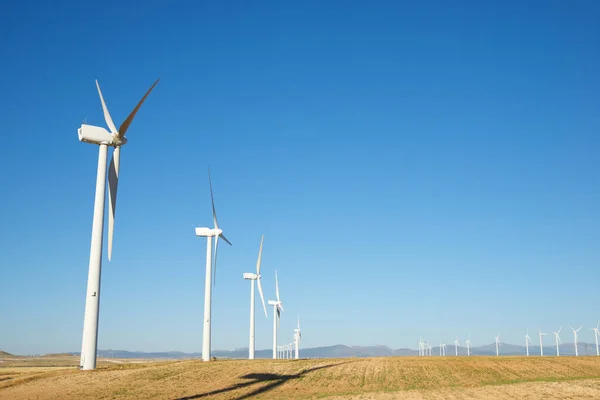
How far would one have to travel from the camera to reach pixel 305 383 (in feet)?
199

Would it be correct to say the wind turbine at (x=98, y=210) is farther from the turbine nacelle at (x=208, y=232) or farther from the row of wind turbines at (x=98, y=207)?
the turbine nacelle at (x=208, y=232)

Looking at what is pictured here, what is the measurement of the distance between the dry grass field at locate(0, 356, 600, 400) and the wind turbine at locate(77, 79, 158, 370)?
3476mm

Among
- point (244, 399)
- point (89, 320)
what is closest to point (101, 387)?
point (89, 320)

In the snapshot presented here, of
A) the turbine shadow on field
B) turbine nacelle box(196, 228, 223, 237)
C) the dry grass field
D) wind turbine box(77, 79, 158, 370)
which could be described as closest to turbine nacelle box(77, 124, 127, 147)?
wind turbine box(77, 79, 158, 370)

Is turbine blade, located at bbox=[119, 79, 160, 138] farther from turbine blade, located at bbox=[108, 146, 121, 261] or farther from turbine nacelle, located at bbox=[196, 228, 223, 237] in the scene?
turbine nacelle, located at bbox=[196, 228, 223, 237]

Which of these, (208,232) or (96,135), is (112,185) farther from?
(208,232)

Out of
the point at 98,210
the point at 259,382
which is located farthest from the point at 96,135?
the point at 259,382

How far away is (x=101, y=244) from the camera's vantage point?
188 feet

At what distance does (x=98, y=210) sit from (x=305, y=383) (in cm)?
2584

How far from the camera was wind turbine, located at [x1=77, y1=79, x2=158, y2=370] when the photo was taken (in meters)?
55.2

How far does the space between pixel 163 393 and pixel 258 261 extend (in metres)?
76.1

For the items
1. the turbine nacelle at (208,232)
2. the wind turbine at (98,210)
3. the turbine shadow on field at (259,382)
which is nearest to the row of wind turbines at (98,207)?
the wind turbine at (98,210)

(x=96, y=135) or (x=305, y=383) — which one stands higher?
(x=96, y=135)

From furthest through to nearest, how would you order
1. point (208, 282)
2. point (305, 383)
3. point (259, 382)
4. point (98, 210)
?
point (208, 282) → point (305, 383) → point (259, 382) → point (98, 210)
